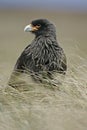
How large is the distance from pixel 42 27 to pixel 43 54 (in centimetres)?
35

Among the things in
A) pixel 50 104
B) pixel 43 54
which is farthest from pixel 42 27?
pixel 50 104

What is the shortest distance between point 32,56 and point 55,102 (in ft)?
5.42

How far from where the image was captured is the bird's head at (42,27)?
7.45 meters

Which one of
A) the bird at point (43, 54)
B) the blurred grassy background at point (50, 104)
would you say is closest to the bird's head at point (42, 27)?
the bird at point (43, 54)

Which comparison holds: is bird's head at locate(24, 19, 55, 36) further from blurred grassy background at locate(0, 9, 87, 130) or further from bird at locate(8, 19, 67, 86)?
blurred grassy background at locate(0, 9, 87, 130)

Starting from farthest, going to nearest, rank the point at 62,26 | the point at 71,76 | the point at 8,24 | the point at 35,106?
the point at 8,24 → the point at 62,26 → the point at 71,76 → the point at 35,106

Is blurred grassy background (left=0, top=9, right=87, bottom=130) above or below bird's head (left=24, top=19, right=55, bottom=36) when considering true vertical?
below

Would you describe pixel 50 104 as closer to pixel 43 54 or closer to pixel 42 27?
pixel 43 54

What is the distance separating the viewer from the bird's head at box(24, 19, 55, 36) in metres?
7.45

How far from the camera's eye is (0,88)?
20.9 feet

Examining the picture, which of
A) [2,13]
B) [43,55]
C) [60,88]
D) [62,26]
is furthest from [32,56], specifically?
[2,13]

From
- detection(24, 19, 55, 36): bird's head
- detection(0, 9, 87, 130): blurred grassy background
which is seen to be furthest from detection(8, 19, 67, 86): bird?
detection(0, 9, 87, 130): blurred grassy background

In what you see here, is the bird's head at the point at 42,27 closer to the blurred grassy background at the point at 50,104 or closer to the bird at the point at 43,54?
the bird at the point at 43,54

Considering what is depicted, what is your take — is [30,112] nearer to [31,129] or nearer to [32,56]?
[31,129]
